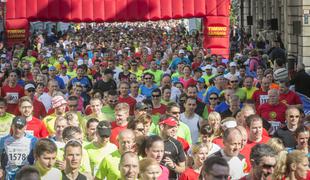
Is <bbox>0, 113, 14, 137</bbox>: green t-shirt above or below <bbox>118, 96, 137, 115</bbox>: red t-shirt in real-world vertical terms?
below

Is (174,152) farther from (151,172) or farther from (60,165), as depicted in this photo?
(151,172)

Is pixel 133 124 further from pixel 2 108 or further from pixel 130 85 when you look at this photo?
pixel 130 85

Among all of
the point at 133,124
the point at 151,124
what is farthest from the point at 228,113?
the point at 133,124

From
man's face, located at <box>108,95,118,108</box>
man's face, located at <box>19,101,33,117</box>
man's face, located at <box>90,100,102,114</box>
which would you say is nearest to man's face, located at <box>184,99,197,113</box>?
man's face, located at <box>108,95,118,108</box>

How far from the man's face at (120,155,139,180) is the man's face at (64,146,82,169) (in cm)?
73

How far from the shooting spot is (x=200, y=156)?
340 inches

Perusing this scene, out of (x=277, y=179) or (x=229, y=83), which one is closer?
(x=277, y=179)

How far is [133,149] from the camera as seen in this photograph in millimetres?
8891

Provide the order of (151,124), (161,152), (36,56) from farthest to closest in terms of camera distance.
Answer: (36,56) < (151,124) < (161,152)

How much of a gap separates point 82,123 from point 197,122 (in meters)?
1.79

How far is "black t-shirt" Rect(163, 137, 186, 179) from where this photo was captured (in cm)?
944

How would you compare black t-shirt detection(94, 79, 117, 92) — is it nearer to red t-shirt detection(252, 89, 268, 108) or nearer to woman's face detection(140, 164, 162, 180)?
red t-shirt detection(252, 89, 268, 108)

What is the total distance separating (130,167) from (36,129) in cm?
383

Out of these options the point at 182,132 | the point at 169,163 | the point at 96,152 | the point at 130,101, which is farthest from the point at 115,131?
the point at 130,101
